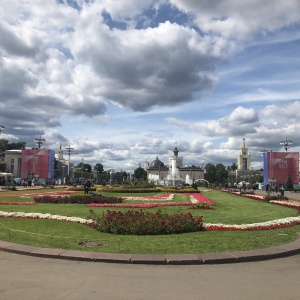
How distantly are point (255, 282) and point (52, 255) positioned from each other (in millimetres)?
4079

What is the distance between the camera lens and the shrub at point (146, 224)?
11.3m

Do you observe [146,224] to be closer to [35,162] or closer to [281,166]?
[281,166]

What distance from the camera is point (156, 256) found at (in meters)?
8.00

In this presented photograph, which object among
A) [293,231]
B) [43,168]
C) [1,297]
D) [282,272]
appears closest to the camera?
[1,297]

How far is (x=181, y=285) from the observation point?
6270 mm

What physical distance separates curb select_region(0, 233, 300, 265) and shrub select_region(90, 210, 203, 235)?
3.12m

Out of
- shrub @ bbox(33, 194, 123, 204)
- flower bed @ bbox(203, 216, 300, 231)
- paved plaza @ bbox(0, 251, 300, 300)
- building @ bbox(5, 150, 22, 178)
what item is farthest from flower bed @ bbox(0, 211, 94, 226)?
building @ bbox(5, 150, 22, 178)

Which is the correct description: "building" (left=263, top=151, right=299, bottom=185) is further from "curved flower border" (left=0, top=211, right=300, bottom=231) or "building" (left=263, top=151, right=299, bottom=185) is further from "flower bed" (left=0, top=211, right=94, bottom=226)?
"flower bed" (left=0, top=211, right=94, bottom=226)

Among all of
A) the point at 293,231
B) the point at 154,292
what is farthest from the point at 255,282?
the point at 293,231

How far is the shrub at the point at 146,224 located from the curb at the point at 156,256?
3.12 meters

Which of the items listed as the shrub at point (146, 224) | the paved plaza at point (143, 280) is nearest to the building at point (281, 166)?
the shrub at point (146, 224)

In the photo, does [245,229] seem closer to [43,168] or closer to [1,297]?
[1,297]

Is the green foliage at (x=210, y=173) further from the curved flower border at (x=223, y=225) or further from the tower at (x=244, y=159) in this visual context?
the curved flower border at (x=223, y=225)

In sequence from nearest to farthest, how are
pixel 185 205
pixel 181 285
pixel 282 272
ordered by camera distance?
pixel 181 285 < pixel 282 272 < pixel 185 205
